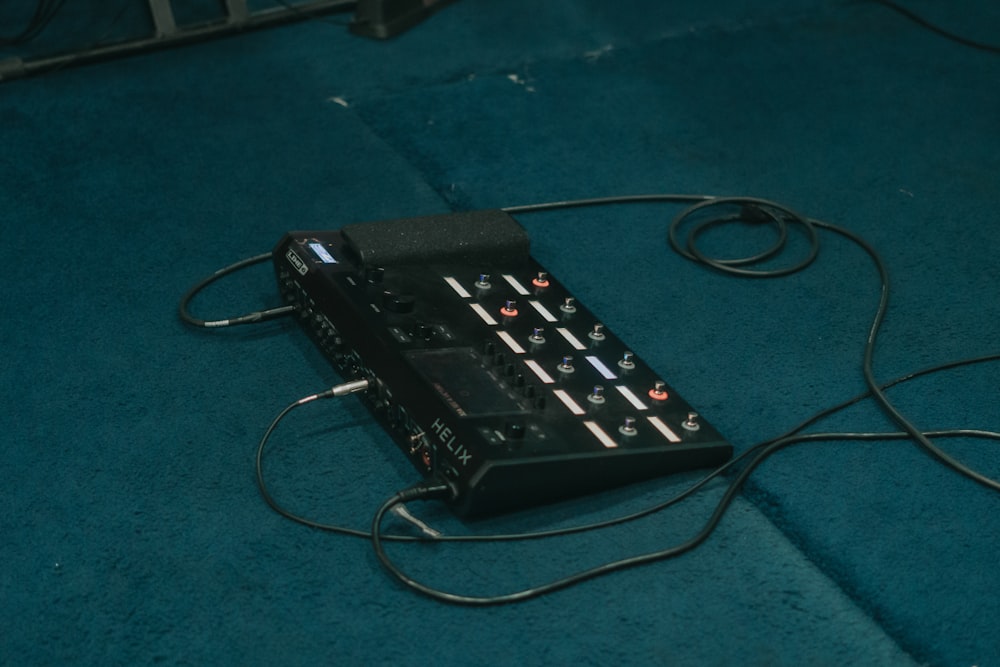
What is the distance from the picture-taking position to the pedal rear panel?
39.2 inches

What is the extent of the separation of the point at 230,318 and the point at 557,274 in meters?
0.42

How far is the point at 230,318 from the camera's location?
1318mm

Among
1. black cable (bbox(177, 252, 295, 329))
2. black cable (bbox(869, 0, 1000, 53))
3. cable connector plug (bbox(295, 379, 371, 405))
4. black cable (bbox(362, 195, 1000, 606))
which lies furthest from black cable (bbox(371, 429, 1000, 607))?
black cable (bbox(869, 0, 1000, 53))

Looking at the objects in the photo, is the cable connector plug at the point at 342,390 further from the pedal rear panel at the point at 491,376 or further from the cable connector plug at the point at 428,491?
the cable connector plug at the point at 428,491

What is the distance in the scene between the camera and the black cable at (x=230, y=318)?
1.27 meters

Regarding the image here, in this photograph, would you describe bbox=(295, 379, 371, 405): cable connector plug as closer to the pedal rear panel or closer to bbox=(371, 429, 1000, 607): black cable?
the pedal rear panel

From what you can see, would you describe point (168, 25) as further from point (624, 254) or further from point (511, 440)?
point (511, 440)

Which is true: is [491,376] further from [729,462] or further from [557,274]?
[557,274]

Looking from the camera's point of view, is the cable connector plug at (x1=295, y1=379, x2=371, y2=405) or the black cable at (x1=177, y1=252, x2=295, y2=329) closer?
the cable connector plug at (x1=295, y1=379, x2=371, y2=405)

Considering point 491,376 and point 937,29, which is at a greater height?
point 491,376

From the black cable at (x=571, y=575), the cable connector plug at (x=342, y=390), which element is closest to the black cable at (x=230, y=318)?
the cable connector plug at (x=342, y=390)

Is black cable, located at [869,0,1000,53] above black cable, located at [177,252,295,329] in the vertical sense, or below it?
below

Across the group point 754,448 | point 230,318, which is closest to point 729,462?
point 754,448

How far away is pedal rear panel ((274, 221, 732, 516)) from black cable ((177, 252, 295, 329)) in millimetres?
27
